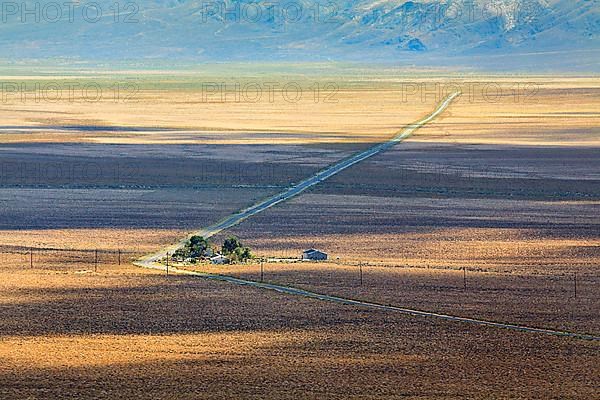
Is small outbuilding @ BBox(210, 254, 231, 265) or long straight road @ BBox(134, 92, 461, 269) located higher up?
long straight road @ BBox(134, 92, 461, 269)

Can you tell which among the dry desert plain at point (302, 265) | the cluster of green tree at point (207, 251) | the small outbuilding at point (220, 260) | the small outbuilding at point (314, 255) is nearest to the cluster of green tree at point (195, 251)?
the cluster of green tree at point (207, 251)

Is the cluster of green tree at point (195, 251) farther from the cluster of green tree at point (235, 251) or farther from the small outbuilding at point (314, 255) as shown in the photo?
the small outbuilding at point (314, 255)

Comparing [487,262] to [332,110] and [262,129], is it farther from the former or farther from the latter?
[332,110]

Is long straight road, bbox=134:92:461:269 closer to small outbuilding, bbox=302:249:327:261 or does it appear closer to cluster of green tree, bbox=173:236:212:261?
cluster of green tree, bbox=173:236:212:261

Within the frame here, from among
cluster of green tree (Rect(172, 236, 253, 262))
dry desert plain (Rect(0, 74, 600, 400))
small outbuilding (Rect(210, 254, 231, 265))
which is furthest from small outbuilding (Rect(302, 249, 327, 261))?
small outbuilding (Rect(210, 254, 231, 265))

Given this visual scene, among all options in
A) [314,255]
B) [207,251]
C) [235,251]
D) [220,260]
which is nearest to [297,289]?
[314,255]

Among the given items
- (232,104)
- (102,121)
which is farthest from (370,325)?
(232,104)

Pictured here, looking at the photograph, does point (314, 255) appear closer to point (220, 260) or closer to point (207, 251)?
point (220, 260)
